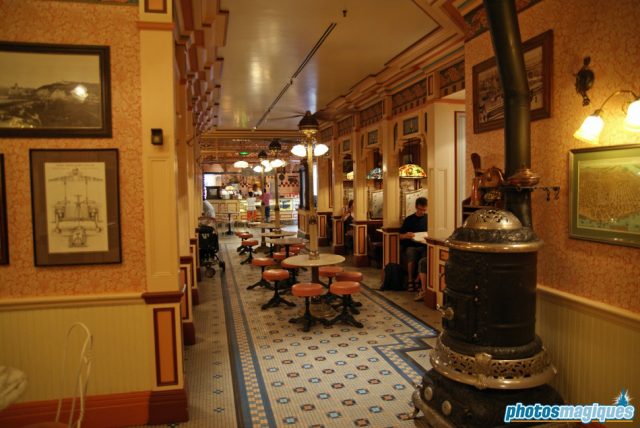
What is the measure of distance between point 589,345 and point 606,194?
3.21ft

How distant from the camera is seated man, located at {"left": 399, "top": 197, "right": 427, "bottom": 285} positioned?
6.84 m

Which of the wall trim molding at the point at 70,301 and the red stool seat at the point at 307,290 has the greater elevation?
the wall trim molding at the point at 70,301

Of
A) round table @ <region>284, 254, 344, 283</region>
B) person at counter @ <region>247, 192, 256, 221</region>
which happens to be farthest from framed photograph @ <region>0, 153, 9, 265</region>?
person at counter @ <region>247, 192, 256, 221</region>

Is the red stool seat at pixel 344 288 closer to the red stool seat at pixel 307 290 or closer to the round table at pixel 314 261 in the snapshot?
the red stool seat at pixel 307 290

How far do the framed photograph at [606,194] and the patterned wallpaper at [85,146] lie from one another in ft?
9.66

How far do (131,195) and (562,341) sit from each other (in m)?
3.16

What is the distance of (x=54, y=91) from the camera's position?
Result: 296cm

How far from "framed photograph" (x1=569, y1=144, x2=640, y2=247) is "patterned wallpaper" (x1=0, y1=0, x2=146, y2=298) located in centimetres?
294

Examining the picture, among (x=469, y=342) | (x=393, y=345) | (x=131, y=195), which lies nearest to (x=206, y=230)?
(x=393, y=345)

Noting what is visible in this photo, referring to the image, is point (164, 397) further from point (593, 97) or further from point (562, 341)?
point (593, 97)

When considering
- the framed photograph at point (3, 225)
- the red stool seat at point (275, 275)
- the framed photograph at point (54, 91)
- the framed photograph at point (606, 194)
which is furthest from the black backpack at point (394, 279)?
the framed photograph at point (3, 225)

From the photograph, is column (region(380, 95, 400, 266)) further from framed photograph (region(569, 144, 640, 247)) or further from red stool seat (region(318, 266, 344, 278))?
framed photograph (region(569, 144, 640, 247))

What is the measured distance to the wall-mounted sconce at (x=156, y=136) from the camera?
3.00m

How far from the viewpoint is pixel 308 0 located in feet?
13.6
